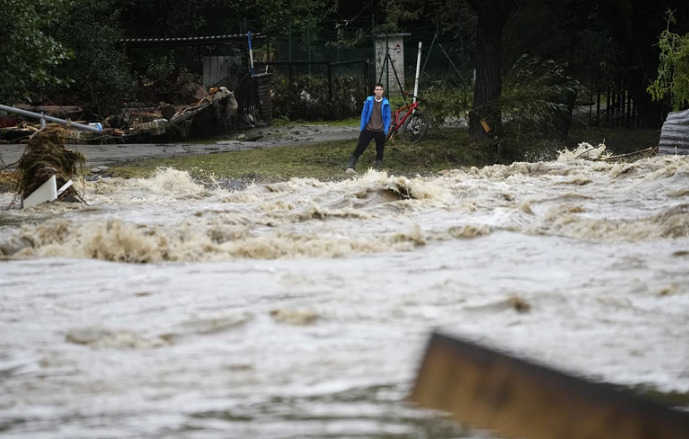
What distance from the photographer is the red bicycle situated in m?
23.5

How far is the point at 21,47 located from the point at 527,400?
1546cm

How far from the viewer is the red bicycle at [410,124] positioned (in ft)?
77.0

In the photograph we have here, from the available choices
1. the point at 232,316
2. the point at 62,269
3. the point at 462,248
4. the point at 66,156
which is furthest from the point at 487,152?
the point at 232,316

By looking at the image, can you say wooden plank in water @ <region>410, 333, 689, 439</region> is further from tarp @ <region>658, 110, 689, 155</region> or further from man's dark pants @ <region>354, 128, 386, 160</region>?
man's dark pants @ <region>354, 128, 386, 160</region>

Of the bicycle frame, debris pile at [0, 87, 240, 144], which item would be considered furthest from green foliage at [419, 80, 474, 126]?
debris pile at [0, 87, 240, 144]

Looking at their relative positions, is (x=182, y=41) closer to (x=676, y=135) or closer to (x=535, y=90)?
(x=535, y=90)

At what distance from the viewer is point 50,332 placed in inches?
255

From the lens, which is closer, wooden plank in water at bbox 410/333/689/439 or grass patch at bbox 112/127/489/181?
wooden plank in water at bbox 410/333/689/439

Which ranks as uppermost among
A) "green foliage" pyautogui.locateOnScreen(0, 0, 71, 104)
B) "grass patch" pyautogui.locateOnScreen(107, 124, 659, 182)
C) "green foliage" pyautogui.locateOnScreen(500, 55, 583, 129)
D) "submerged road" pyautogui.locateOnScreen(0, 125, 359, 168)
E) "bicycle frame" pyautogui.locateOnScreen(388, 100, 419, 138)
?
"green foliage" pyautogui.locateOnScreen(0, 0, 71, 104)

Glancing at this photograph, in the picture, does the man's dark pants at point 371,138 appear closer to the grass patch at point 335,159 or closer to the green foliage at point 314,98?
the grass patch at point 335,159

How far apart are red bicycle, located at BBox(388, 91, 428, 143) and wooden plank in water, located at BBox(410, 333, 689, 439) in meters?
19.2

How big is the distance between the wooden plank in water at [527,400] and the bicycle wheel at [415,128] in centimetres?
1926

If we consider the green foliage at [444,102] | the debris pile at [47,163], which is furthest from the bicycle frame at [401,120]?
the debris pile at [47,163]

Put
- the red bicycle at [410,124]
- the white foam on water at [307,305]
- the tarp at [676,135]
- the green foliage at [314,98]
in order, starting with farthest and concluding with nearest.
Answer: the green foliage at [314,98] → the red bicycle at [410,124] → the tarp at [676,135] → the white foam on water at [307,305]
